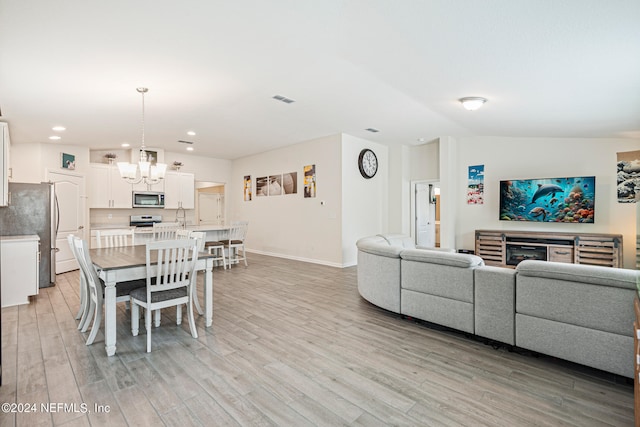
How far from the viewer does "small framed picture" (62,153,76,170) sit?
21.2 ft

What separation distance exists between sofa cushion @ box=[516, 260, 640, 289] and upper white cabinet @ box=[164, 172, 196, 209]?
7815 millimetres

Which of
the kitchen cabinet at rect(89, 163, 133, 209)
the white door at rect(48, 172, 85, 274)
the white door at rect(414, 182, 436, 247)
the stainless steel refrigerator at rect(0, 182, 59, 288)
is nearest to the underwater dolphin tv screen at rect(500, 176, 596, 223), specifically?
the white door at rect(414, 182, 436, 247)

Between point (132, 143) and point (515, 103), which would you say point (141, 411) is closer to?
point (515, 103)

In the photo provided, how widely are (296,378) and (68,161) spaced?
6971 mm

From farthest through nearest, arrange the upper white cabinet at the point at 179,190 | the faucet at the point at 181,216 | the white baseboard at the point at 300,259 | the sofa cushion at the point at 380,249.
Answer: the faucet at the point at 181,216 → the upper white cabinet at the point at 179,190 → the white baseboard at the point at 300,259 → the sofa cushion at the point at 380,249

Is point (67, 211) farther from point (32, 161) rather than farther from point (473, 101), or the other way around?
point (473, 101)

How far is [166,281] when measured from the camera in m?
2.93

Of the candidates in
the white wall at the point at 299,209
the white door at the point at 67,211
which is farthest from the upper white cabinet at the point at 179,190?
the white door at the point at 67,211

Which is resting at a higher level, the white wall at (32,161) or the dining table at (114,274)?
the white wall at (32,161)

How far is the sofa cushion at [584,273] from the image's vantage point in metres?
2.17

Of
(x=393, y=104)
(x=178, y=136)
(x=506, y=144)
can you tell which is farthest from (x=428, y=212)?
(x=178, y=136)

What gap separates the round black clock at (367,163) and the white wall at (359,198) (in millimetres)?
84

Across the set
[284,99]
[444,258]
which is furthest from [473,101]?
[284,99]

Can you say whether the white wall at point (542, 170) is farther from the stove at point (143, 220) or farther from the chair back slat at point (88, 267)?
the stove at point (143, 220)
